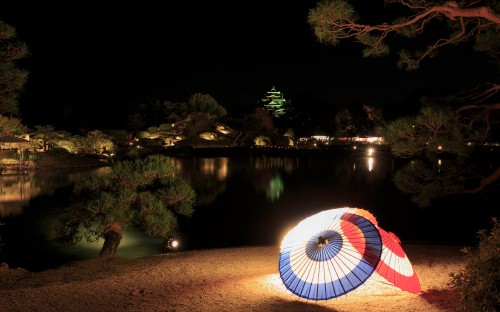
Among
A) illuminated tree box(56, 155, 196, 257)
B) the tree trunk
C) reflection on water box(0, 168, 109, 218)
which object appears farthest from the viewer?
reflection on water box(0, 168, 109, 218)

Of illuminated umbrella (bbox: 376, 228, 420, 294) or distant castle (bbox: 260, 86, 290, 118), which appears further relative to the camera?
distant castle (bbox: 260, 86, 290, 118)

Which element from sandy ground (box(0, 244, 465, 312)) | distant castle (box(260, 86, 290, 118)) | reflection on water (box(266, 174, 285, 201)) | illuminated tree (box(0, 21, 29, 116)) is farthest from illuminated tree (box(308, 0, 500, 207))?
distant castle (box(260, 86, 290, 118))

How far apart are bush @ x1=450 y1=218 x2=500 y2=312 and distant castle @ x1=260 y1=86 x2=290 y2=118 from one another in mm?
58196

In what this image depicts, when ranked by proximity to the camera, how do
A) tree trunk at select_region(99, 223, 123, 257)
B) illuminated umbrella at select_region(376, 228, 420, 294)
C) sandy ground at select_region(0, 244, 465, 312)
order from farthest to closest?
1. tree trunk at select_region(99, 223, 123, 257)
2. illuminated umbrella at select_region(376, 228, 420, 294)
3. sandy ground at select_region(0, 244, 465, 312)

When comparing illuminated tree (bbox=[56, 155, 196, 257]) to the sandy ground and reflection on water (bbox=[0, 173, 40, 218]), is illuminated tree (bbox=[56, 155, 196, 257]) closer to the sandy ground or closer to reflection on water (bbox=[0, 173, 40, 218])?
the sandy ground

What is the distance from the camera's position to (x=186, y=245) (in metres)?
10.7

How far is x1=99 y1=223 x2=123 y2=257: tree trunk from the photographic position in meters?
7.63

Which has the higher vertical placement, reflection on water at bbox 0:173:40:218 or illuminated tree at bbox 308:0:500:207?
illuminated tree at bbox 308:0:500:207

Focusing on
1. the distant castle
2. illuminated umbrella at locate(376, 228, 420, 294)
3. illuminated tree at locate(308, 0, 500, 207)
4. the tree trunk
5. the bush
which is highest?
the distant castle

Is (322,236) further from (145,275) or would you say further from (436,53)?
(436,53)

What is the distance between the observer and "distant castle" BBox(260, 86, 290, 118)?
206 ft

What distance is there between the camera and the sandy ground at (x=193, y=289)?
12.5 ft

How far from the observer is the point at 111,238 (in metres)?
7.73

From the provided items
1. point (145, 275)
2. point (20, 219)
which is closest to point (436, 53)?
point (145, 275)
